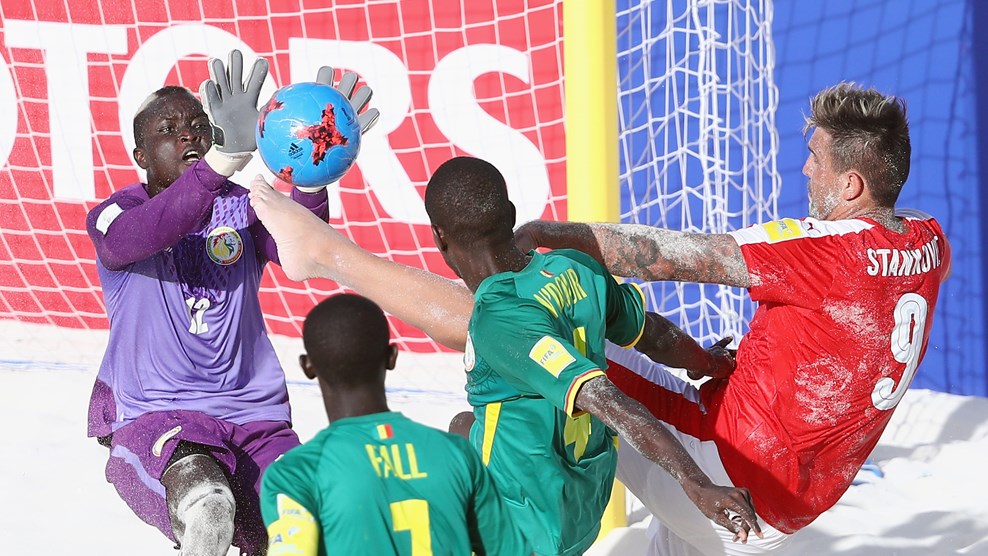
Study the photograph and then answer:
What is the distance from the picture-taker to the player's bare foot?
3562mm

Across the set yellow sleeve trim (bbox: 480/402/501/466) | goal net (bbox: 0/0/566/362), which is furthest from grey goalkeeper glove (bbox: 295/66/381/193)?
goal net (bbox: 0/0/566/362)

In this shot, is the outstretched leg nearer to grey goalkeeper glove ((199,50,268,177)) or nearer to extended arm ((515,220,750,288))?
grey goalkeeper glove ((199,50,268,177))

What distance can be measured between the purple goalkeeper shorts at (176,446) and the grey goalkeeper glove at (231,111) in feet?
2.62

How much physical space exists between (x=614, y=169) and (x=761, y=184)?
2408 mm

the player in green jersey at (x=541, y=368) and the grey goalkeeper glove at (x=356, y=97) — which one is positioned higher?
the grey goalkeeper glove at (x=356, y=97)

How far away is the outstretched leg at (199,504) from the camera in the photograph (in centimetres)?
329

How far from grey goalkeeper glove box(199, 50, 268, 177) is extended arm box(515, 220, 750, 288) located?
875 mm

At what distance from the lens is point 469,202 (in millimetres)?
2846

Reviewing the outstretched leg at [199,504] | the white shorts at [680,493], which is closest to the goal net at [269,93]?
the white shorts at [680,493]

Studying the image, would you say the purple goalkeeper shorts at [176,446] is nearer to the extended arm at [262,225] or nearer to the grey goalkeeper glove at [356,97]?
the extended arm at [262,225]

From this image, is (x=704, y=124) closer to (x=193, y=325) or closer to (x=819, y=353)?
(x=819, y=353)

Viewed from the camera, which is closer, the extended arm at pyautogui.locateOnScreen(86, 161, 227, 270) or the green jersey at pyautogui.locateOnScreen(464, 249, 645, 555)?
the green jersey at pyautogui.locateOnScreen(464, 249, 645, 555)

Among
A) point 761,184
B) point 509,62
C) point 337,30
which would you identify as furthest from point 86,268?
point 761,184

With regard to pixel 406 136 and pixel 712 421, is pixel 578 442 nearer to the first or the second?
pixel 712 421
